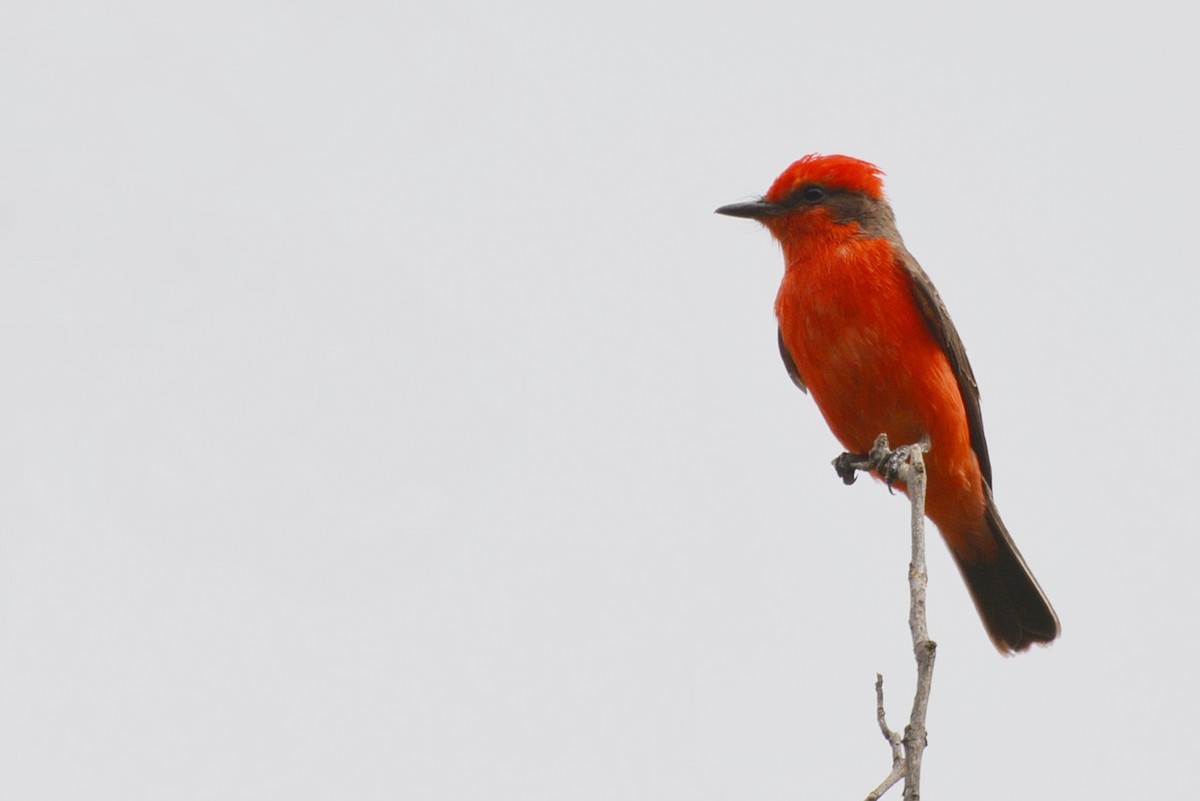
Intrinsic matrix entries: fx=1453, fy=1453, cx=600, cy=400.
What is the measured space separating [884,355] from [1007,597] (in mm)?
2121

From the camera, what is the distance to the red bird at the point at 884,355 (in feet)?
26.2

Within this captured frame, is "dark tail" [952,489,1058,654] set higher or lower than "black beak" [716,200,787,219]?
lower

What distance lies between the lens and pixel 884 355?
26.0 ft

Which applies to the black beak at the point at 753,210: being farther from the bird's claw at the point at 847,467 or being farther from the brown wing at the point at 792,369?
the bird's claw at the point at 847,467

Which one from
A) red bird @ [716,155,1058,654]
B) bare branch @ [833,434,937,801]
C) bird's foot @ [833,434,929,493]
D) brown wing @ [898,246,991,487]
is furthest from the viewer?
brown wing @ [898,246,991,487]

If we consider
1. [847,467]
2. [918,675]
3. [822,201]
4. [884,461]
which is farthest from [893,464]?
[918,675]

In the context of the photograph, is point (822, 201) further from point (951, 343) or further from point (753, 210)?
point (951, 343)

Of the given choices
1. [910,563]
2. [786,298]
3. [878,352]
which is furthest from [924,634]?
[786,298]

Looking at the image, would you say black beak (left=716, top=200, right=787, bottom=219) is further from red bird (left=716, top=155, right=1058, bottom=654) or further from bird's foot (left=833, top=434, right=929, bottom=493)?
bird's foot (left=833, top=434, right=929, bottom=493)

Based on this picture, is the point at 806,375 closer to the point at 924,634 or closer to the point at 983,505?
the point at 983,505

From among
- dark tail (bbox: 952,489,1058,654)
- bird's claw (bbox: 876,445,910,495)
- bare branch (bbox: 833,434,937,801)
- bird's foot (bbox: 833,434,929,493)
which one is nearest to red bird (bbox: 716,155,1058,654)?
dark tail (bbox: 952,489,1058,654)

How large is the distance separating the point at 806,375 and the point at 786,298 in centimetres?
50

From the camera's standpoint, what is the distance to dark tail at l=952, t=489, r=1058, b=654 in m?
→ 8.98

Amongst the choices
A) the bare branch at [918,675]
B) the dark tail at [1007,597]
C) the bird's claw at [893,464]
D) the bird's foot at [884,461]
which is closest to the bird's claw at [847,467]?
the bird's foot at [884,461]
